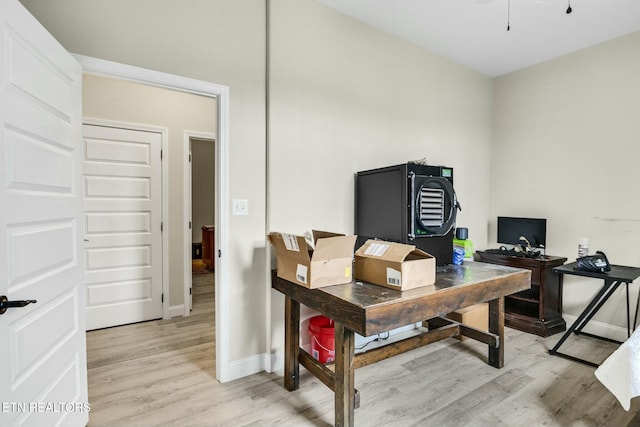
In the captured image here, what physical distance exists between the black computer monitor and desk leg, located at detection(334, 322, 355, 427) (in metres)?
2.81

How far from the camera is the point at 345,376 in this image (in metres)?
1.71

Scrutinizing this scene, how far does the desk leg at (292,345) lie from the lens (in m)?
2.22

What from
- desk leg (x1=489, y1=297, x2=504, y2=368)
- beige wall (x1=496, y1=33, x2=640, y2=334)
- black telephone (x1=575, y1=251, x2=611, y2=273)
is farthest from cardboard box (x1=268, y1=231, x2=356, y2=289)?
beige wall (x1=496, y1=33, x2=640, y2=334)

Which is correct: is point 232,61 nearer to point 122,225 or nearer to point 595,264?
point 122,225

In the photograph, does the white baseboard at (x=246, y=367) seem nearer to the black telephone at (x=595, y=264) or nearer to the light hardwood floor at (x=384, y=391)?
the light hardwood floor at (x=384, y=391)

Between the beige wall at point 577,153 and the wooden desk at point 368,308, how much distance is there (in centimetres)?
169

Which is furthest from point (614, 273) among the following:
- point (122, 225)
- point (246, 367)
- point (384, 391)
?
point (122, 225)

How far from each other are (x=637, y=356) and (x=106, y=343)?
12.5ft

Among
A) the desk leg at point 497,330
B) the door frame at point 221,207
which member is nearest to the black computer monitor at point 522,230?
the desk leg at point 497,330

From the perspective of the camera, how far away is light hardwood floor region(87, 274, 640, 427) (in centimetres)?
194

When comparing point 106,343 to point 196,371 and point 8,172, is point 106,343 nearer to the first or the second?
point 196,371

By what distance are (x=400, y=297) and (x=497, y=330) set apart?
1.45m

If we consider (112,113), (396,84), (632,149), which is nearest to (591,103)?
(632,149)

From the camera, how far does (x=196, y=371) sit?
98.5 inches
